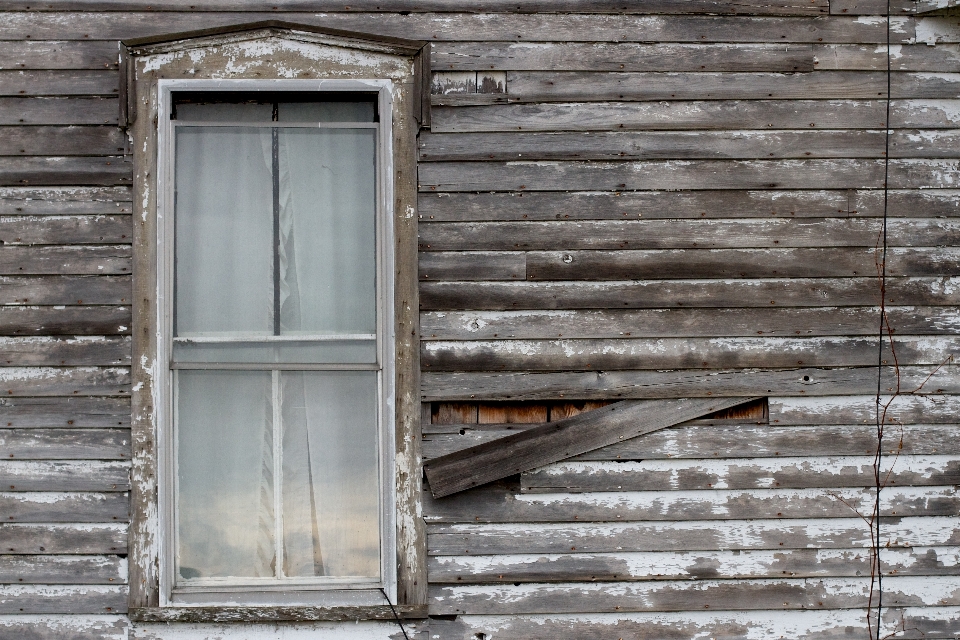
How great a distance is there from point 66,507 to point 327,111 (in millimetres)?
1877

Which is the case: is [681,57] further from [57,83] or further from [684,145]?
[57,83]

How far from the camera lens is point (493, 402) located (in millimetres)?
3383

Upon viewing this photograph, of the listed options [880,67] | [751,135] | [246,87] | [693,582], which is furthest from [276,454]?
[880,67]

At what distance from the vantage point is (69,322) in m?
3.30

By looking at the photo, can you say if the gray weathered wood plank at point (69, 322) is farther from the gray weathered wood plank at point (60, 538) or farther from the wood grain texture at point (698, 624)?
the wood grain texture at point (698, 624)

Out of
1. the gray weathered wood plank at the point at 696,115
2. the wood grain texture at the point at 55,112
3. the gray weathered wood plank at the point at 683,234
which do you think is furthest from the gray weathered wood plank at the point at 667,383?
the wood grain texture at the point at 55,112

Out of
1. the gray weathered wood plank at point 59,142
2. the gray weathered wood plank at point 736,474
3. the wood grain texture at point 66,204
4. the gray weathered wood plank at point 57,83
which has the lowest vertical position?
the gray weathered wood plank at point 736,474

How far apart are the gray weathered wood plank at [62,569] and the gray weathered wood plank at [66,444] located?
304 millimetres

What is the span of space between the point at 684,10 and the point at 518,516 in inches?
85.5

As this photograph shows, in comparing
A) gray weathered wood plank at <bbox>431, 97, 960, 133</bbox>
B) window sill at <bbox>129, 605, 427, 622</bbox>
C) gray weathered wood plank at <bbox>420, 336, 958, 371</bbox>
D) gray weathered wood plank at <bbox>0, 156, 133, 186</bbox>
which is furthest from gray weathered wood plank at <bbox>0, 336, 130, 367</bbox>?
gray weathered wood plank at <bbox>431, 97, 960, 133</bbox>

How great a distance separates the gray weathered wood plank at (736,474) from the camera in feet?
11.0

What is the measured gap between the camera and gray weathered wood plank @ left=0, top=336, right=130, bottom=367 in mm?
3301

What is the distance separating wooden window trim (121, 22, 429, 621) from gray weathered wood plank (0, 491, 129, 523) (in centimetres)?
8

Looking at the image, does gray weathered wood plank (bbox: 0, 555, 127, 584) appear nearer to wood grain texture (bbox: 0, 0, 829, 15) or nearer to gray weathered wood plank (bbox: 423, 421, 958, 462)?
gray weathered wood plank (bbox: 423, 421, 958, 462)
